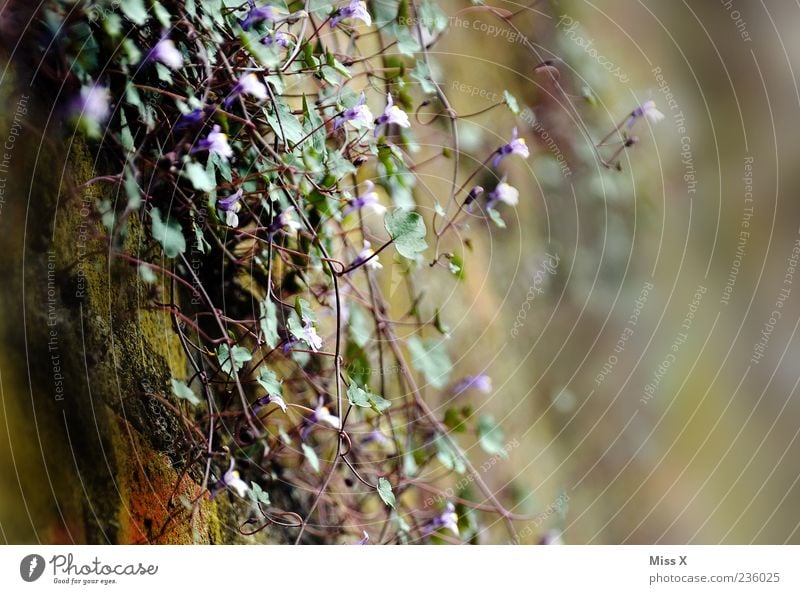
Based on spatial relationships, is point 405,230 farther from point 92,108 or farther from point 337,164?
point 92,108

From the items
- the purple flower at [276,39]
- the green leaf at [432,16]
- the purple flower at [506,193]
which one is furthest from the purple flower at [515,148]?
the purple flower at [276,39]

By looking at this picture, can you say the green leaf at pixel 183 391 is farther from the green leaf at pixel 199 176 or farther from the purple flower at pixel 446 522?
the purple flower at pixel 446 522

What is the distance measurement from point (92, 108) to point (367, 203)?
0.82ft

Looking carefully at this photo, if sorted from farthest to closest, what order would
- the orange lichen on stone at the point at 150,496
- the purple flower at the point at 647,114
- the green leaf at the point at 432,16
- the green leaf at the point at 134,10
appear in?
the purple flower at the point at 647,114, the green leaf at the point at 432,16, the orange lichen on stone at the point at 150,496, the green leaf at the point at 134,10

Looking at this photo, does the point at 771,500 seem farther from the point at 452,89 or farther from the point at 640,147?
the point at 452,89

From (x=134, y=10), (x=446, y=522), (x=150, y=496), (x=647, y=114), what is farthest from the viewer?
(x=647, y=114)

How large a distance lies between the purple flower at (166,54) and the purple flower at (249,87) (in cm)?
5

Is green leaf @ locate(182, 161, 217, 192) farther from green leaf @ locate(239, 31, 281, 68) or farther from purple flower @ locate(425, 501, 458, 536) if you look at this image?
purple flower @ locate(425, 501, 458, 536)

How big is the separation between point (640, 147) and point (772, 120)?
161 millimetres

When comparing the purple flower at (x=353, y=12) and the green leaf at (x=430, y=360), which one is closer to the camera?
the purple flower at (x=353, y=12)

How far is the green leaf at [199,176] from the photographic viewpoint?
0.51 m

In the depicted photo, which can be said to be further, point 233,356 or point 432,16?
point 432,16

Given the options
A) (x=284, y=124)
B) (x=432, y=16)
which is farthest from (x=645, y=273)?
(x=284, y=124)

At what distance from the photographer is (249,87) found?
0.52 m
